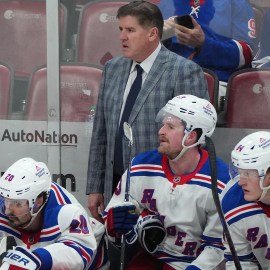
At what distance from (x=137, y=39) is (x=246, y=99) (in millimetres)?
608

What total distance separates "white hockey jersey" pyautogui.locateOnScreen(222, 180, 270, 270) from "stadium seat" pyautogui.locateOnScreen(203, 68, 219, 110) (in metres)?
0.80

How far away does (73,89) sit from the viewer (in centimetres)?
506

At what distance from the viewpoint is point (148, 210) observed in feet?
14.2

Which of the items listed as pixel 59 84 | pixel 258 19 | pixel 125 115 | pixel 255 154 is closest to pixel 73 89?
pixel 59 84

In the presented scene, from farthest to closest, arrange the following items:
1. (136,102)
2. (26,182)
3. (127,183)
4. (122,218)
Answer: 1. (136,102)
2. (127,183)
3. (122,218)
4. (26,182)

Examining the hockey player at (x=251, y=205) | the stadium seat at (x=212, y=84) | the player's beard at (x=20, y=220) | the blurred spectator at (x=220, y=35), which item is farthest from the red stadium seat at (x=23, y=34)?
the hockey player at (x=251, y=205)

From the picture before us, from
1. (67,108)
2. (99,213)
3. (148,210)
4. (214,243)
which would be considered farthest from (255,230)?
(67,108)

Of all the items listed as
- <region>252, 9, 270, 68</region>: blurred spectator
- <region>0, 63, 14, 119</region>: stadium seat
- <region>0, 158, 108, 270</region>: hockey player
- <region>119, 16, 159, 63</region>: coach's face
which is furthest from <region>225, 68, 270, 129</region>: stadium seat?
<region>0, 63, 14, 119</region>: stadium seat

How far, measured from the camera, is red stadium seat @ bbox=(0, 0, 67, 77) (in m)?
5.09

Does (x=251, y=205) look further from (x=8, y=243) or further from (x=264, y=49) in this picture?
(x=264, y=49)

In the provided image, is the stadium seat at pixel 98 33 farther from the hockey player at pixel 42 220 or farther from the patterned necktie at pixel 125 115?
the hockey player at pixel 42 220

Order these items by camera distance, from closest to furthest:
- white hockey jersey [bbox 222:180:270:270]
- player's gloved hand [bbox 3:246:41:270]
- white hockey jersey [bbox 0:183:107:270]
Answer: player's gloved hand [bbox 3:246:41:270]
white hockey jersey [bbox 0:183:107:270]
white hockey jersey [bbox 222:180:270:270]

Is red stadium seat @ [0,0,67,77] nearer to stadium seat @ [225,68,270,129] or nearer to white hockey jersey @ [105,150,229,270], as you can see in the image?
stadium seat @ [225,68,270,129]

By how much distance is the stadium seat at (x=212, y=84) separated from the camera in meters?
4.77
